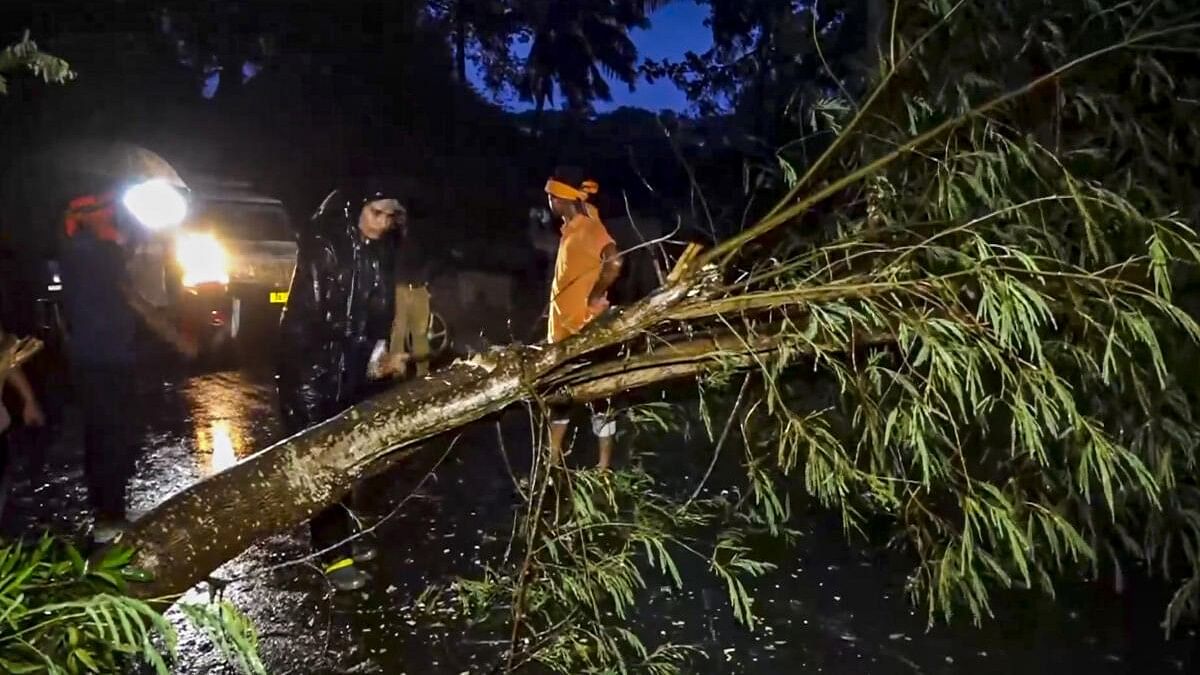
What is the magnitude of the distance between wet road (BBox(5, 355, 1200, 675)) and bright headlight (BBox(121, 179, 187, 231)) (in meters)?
1.55

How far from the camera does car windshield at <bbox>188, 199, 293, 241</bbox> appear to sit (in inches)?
456

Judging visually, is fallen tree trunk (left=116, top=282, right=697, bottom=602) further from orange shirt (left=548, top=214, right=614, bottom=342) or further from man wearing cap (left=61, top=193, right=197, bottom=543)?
orange shirt (left=548, top=214, right=614, bottom=342)

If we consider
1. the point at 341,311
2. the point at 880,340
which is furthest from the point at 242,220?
the point at 880,340

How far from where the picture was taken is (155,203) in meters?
7.23

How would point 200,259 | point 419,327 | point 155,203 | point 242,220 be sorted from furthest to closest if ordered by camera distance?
1. point 242,220
2. point 200,259
3. point 155,203
4. point 419,327

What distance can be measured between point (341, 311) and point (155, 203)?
3.31 meters

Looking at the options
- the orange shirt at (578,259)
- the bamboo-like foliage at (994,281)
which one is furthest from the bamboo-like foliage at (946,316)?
the orange shirt at (578,259)

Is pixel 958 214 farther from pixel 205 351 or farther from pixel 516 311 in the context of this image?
pixel 516 311

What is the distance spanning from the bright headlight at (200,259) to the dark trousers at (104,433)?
606 cm

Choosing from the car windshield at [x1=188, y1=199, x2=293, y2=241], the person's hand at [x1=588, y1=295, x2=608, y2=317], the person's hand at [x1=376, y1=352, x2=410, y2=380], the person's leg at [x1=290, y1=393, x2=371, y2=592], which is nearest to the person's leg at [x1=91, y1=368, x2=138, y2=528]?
the person's leg at [x1=290, y1=393, x2=371, y2=592]

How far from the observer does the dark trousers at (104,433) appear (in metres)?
4.73

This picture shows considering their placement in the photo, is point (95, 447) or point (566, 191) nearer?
point (95, 447)

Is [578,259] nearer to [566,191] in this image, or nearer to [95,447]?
[566,191]

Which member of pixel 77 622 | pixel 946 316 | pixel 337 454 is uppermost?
A: pixel 946 316
